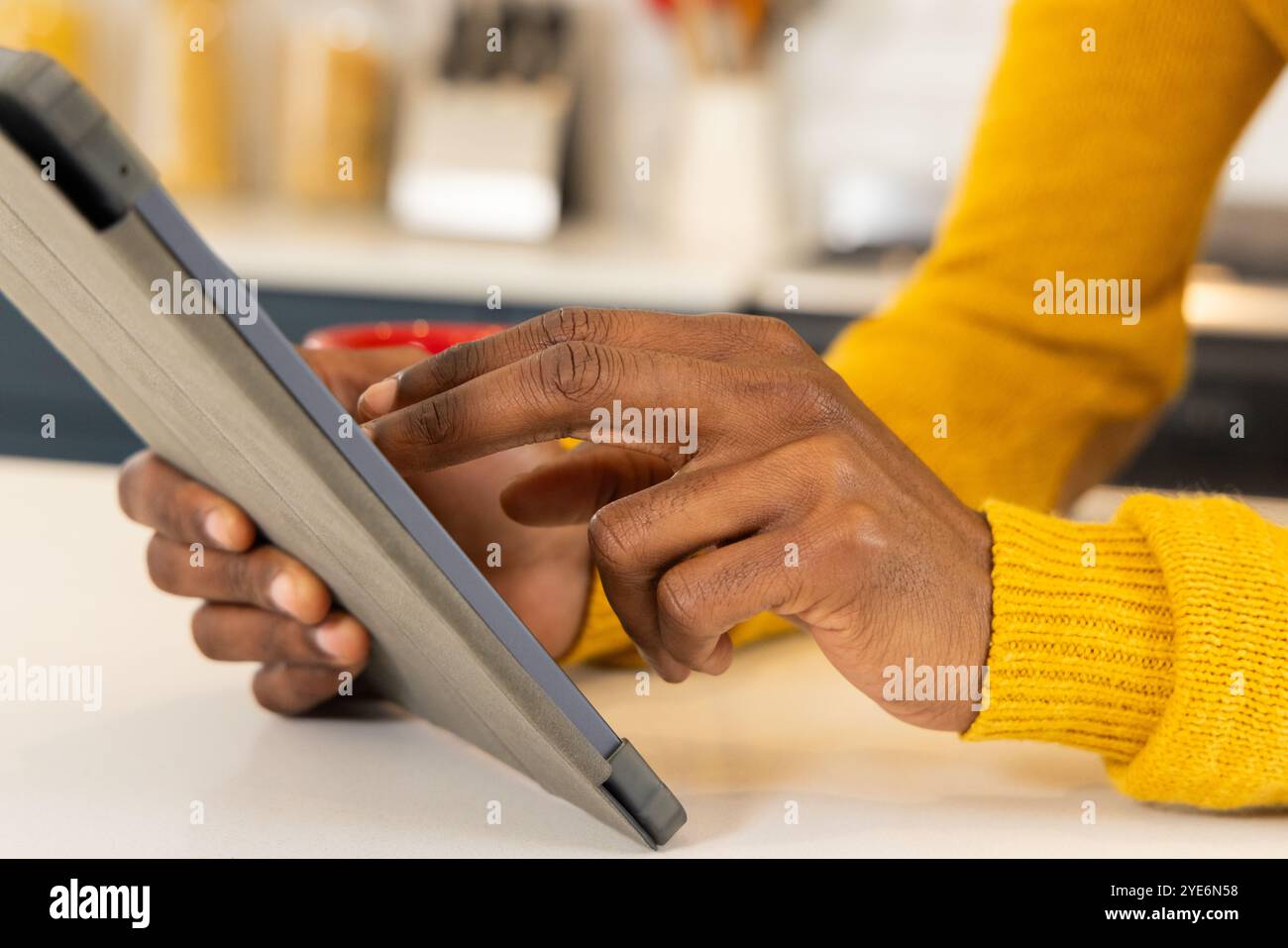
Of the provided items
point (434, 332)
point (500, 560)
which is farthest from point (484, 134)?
point (500, 560)

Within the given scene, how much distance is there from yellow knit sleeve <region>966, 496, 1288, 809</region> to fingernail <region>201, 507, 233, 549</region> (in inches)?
12.9

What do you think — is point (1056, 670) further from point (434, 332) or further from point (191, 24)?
point (191, 24)

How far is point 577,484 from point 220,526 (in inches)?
6.3

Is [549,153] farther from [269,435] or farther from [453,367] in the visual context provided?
[269,435]

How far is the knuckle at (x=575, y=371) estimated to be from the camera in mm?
536

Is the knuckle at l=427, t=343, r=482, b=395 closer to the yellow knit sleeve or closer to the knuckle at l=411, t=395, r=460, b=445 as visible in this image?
the knuckle at l=411, t=395, r=460, b=445

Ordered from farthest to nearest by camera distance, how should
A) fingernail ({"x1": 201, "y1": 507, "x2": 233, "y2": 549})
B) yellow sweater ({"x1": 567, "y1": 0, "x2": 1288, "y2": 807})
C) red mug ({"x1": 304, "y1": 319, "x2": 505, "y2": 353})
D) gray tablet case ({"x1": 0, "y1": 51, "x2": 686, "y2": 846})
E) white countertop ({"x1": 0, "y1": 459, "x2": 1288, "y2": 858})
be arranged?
yellow sweater ({"x1": 567, "y1": 0, "x2": 1288, "y2": 807}) → red mug ({"x1": 304, "y1": 319, "x2": 505, "y2": 353}) → fingernail ({"x1": 201, "y1": 507, "x2": 233, "y2": 549}) → white countertop ({"x1": 0, "y1": 459, "x2": 1288, "y2": 858}) → gray tablet case ({"x1": 0, "y1": 51, "x2": 686, "y2": 846})

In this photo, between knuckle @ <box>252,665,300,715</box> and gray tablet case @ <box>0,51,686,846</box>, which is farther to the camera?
knuckle @ <box>252,665,300,715</box>

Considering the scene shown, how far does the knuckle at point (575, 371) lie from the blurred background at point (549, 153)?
54.9 inches

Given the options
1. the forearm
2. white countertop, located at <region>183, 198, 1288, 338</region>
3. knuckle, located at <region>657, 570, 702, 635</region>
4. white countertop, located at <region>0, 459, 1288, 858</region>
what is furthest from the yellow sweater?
white countertop, located at <region>183, 198, 1288, 338</region>

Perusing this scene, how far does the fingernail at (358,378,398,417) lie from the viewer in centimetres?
58

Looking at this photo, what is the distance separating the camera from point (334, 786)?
568 millimetres
